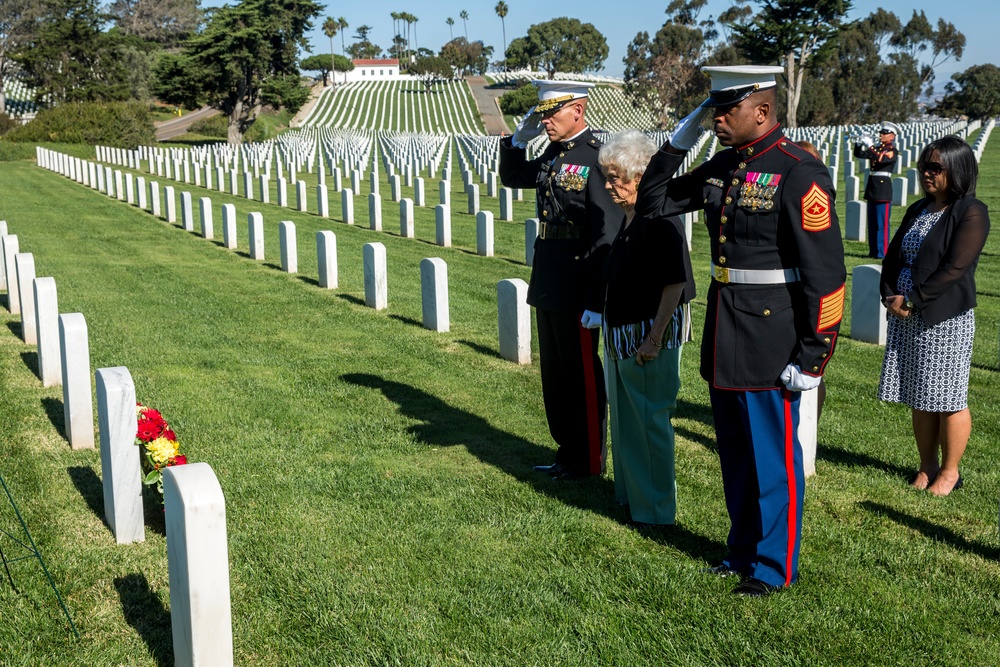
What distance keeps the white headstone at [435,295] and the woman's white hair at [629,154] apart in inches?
223

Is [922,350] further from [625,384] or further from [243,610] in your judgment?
[243,610]

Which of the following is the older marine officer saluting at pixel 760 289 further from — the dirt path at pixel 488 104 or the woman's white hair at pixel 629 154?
the dirt path at pixel 488 104

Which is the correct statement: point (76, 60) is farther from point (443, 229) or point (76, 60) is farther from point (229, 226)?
point (443, 229)

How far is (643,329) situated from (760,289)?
737 millimetres

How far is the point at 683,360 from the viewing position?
903cm

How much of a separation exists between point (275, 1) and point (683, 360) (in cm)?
5700

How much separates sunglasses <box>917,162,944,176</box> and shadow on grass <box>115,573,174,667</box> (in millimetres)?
4174

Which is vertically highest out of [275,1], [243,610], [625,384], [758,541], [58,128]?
[275,1]

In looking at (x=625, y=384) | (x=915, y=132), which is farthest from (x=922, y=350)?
(x=915, y=132)

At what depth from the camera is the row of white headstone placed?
3307mm

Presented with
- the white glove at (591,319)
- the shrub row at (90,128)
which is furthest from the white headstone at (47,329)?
the shrub row at (90,128)

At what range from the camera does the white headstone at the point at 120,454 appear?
15.6ft

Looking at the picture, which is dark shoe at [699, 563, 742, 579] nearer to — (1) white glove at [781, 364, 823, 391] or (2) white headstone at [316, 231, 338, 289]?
(1) white glove at [781, 364, 823, 391]

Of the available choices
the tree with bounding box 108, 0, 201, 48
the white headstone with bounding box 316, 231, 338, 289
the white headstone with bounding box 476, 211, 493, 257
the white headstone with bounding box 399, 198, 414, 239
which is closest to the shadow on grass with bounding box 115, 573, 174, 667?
the white headstone with bounding box 316, 231, 338, 289
